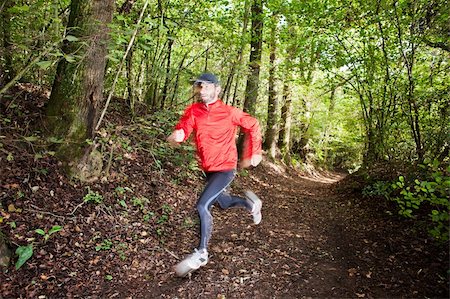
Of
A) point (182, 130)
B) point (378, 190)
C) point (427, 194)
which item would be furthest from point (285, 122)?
point (182, 130)

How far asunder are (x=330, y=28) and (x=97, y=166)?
23.1ft

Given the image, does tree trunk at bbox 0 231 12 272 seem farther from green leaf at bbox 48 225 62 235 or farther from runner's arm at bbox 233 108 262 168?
runner's arm at bbox 233 108 262 168

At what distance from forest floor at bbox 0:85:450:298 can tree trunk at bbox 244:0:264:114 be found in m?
5.02

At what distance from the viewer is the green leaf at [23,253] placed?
3.67 metres

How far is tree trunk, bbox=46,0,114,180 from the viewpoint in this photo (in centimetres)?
489

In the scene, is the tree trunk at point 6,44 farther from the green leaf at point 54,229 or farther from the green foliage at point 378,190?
the green foliage at point 378,190

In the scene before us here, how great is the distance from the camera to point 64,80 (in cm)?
505

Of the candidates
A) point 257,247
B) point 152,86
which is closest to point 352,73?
point 152,86

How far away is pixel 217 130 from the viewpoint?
419 centimetres

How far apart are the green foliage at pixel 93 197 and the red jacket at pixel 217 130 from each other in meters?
1.81

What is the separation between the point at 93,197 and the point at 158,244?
120 cm

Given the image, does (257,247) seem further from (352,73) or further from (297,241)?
(352,73)

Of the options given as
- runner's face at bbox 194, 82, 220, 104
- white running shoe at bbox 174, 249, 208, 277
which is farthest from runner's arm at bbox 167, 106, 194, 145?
white running shoe at bbox 174, 249, 208, 277

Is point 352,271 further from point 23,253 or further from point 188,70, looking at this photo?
point 188,70
